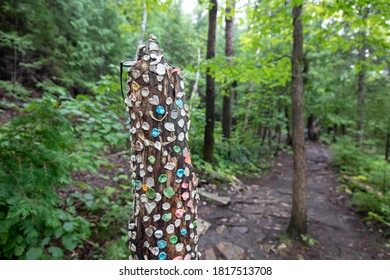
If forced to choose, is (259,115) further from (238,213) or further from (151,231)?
(151,231)

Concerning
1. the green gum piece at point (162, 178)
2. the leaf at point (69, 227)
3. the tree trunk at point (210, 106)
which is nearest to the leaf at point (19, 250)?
the leaf at point (69, 227)

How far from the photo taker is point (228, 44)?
8531 mm

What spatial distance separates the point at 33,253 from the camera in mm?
2203

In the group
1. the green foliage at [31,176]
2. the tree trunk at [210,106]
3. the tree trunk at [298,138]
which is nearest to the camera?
the green foliage at [31,176]

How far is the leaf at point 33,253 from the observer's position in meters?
2.18

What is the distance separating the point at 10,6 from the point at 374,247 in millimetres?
9997

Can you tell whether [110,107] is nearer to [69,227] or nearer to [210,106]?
[69,227]

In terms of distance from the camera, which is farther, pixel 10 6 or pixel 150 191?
pixel 10 6

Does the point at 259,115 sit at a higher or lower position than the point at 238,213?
higher

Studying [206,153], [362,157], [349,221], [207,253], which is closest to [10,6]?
[206,153]

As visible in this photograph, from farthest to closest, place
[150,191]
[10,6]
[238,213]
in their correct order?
[10,6], [238,213], [150,191]

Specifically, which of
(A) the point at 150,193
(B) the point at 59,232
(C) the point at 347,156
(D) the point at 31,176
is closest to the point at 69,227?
(B) the point at 59,232

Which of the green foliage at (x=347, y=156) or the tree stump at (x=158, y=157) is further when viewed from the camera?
the green foliage at (x=347, y=156)

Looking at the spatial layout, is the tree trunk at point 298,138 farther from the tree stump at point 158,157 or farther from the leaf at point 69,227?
the leaf at point 69,227
